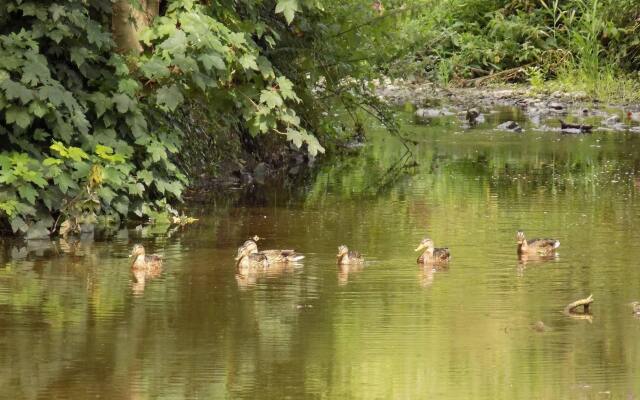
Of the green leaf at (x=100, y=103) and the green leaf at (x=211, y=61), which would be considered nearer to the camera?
the green leaf at (x=211, y=61)

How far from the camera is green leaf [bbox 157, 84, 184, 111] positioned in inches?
526

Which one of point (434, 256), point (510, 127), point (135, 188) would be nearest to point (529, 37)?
point (510, 127)

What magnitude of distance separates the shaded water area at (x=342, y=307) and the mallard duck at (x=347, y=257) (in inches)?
5.5

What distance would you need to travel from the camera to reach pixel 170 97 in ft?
44.0

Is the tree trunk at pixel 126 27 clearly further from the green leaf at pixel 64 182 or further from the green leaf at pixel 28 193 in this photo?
the green leaf at pixel 28 193

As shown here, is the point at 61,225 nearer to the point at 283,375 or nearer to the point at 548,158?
the point at 283,375

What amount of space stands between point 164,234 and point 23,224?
51.0 inches

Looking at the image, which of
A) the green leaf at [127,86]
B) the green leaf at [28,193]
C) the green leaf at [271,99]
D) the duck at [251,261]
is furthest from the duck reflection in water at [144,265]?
the green leaf at [271,99]

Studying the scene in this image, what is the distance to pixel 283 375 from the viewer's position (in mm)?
8188

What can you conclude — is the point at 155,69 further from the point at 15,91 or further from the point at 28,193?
the point at 28,193

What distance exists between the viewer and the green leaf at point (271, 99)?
1405 cm

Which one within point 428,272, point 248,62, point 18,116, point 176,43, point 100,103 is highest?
point 176,43

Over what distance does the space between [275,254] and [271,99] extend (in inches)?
105

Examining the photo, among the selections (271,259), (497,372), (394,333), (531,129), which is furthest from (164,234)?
(531,129)
